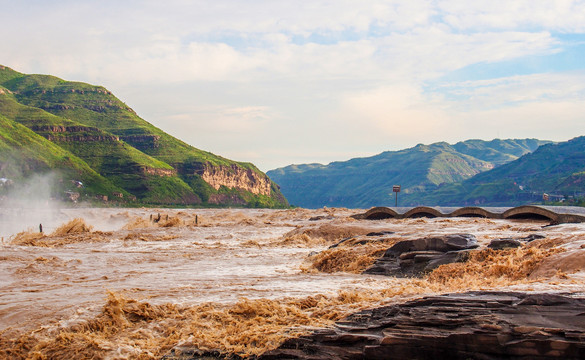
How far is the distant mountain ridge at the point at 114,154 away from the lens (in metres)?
102

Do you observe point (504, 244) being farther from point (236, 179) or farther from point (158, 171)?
point (236, 179)

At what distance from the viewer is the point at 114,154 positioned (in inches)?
4542

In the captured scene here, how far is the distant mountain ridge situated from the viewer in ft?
335

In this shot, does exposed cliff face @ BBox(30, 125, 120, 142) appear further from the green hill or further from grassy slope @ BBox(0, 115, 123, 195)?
the green hill

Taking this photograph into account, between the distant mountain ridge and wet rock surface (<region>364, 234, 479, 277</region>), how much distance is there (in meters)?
83.4

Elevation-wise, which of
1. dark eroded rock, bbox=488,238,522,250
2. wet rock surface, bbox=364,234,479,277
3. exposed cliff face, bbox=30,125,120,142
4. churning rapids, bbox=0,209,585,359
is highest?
exposed cliff face, bbox=30,125,120,142

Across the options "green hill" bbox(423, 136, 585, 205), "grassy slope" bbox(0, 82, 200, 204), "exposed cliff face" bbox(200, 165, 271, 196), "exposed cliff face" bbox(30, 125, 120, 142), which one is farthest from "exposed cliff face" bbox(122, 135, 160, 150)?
"green hill" bbox(423, 136, 585, 205)

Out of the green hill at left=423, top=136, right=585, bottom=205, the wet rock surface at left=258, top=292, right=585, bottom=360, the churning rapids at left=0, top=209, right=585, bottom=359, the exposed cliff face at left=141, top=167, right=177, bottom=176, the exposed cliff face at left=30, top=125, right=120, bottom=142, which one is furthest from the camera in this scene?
the green hill at left=423, top=136, right=585, bottom=205

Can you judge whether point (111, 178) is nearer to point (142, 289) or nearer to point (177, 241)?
point (177, 241)

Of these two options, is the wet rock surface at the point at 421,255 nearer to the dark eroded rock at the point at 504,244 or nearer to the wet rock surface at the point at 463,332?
the dark eroded rock at the point at 504,244

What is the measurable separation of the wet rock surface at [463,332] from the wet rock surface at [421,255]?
269 inches

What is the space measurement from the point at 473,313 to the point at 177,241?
81.3ft

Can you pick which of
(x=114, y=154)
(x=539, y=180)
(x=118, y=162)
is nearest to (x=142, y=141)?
(x=114, y=154)

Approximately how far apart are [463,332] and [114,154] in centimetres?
11425
